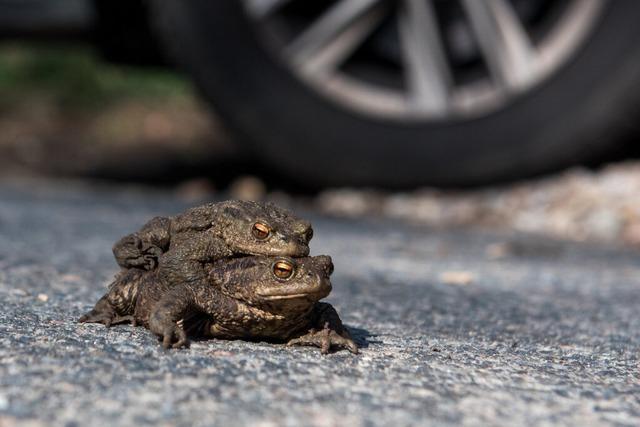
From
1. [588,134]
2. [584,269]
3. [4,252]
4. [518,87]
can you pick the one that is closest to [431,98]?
[518,87]

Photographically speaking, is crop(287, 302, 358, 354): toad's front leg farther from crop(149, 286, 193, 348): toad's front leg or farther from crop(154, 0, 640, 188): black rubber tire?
crop(154, 0, 640, 188): black rubber tire

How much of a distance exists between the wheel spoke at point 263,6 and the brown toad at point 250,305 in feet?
8.21

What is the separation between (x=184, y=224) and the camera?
2.27 metres

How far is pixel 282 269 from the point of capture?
2121 millimetres

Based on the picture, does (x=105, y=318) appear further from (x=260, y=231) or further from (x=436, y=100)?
(x=436, y=100)

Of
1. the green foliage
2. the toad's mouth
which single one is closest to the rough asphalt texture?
the toad's mouth

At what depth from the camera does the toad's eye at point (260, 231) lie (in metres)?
2.19

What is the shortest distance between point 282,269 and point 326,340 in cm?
20

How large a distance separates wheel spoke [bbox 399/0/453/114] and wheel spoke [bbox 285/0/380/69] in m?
0.20

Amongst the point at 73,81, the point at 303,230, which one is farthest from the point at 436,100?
the point at 73,81

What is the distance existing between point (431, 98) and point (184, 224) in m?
2.47

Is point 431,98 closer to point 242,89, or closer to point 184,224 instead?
point 242,89

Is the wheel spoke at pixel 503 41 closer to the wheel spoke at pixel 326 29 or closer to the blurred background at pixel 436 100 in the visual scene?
the blurred background at pixel 436 100

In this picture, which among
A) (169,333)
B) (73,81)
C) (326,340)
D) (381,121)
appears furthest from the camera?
(73,81)
